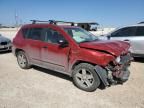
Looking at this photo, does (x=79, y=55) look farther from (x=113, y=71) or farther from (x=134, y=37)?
(x=134, y=37)

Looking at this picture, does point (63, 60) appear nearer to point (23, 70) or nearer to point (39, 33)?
point (39, 33)

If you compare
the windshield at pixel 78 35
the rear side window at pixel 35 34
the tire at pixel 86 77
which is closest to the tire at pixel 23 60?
the rear side window at pixel 35 34

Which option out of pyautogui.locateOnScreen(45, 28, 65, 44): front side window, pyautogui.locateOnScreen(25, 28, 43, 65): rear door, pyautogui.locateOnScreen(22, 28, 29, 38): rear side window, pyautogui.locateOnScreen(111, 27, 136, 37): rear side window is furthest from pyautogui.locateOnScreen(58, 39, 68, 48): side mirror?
pyautogui.locateOnScreen(111, 27, 136, 37): rear side window

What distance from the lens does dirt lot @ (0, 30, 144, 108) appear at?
4961 mm

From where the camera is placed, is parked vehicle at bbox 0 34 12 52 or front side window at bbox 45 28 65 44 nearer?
front side window at bbox 45 28 65 44

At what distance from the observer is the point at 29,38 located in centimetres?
769

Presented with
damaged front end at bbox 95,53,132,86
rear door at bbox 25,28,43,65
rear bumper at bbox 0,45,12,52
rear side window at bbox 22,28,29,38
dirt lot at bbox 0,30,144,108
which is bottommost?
dirt lot at bbox 0,30,144,108

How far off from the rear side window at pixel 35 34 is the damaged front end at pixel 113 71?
2.62 meters

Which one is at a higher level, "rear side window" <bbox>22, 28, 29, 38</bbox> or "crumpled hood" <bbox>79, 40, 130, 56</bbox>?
"rear side window" <bbox>22, 28, 29, 38</bbox>

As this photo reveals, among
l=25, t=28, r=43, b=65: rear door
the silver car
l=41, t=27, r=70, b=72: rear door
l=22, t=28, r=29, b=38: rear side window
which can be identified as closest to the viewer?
l=41, t=27, r=70, b=72: rear door

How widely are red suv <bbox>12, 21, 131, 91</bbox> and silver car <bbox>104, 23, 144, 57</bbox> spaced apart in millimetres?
2587

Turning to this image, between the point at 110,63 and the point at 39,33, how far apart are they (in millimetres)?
2802

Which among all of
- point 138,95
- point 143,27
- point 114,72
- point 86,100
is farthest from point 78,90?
point 143,27

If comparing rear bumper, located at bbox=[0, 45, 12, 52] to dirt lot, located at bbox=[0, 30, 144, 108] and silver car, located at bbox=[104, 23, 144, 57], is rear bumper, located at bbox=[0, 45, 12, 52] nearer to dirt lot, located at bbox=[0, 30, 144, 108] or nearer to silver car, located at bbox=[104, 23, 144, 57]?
dirt lot, located at bbox=[0, 30, 144, 108]
